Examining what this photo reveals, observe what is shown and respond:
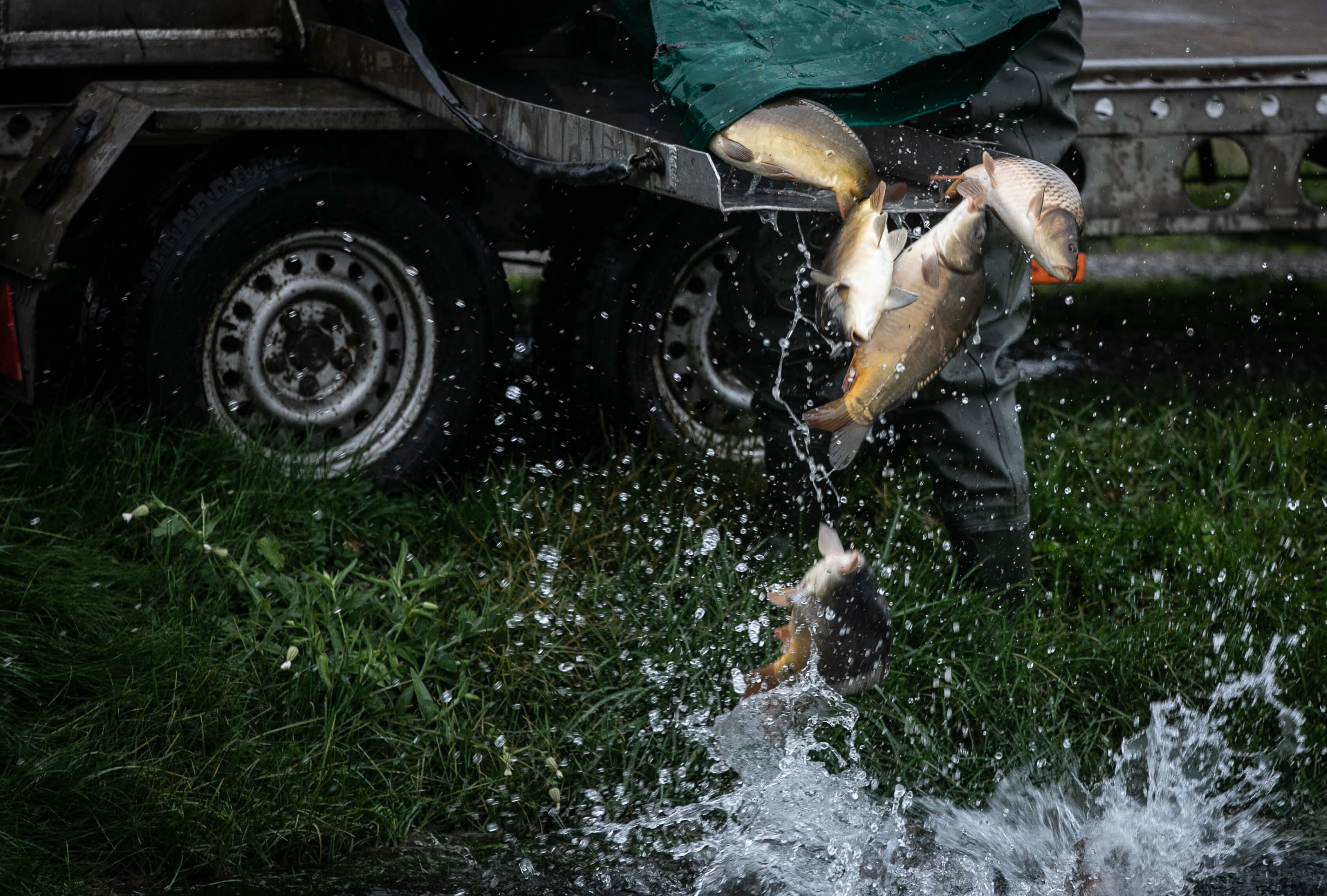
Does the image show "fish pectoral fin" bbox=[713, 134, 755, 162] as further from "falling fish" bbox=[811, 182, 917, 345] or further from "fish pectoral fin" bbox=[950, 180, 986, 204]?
"fish pectoral fin" bbox=[950, 180, 986, 204]

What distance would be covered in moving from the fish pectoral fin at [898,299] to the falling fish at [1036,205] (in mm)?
248

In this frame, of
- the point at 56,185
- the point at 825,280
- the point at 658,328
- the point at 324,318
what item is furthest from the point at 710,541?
the point at 56,185

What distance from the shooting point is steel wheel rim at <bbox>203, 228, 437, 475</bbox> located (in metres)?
4.16

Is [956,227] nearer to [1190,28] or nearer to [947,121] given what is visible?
[947,121]

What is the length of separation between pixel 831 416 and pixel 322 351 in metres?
2.06

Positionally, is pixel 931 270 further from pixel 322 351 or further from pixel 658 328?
pixel 322 351

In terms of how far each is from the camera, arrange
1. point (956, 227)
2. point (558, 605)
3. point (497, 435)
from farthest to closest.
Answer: point (497, 435) → point (558, 605) → point (956, 227)

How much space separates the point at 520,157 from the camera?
12.7ft

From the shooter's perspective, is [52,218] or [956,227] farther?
[52,218]

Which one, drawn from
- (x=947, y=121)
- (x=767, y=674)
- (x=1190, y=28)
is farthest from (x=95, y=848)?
(x=1190, y=28)

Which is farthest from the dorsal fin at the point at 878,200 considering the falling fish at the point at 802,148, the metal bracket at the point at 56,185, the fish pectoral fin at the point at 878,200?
the metal bracket at the point at 56,185

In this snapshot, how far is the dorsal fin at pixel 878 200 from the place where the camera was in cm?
248

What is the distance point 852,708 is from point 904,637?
12.4 inches

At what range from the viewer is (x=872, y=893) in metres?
3.17
